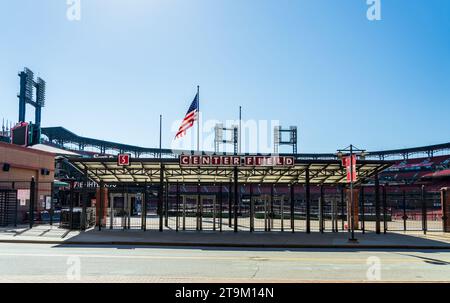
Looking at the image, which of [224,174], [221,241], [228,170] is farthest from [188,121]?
[221,241]

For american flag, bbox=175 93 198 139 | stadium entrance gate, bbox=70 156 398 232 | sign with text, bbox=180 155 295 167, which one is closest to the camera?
sign with text, bbox=180 155 295 167

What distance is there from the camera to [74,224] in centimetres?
2480

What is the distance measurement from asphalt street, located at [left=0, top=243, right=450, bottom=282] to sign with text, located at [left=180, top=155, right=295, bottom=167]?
6.95 metres

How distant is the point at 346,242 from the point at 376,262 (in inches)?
254

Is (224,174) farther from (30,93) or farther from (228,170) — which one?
(30,93)

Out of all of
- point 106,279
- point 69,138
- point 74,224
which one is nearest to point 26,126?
point 74,224

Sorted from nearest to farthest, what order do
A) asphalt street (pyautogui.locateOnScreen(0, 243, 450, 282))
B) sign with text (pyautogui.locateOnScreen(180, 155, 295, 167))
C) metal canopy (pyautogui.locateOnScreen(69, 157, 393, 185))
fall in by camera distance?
1. asphalt street (pyautogui.locateOnScreen(0, 243, 450, 282))
2. sign with text (pyautogui.locateOnScreen(180, 155, 295, 167))
3. metal canopy (pyautogui.locateOnScreen(69, 157, 393, 185))

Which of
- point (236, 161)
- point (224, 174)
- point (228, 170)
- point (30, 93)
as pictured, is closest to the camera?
point (236, 161)

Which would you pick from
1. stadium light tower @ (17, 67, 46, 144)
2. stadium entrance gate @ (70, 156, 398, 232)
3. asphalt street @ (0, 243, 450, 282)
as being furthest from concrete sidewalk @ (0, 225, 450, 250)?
stadium light tower @ (17, 67, 46, 144)

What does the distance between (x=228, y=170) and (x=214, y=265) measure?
1577cm

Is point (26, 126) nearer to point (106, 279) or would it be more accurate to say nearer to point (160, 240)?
point (160, 240)

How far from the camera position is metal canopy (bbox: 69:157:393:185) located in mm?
23781

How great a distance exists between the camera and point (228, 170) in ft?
91.8

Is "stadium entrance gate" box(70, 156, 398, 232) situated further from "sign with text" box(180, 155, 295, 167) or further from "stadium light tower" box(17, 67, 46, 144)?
"stadium light tower" box(17, 67, 46, 144)
